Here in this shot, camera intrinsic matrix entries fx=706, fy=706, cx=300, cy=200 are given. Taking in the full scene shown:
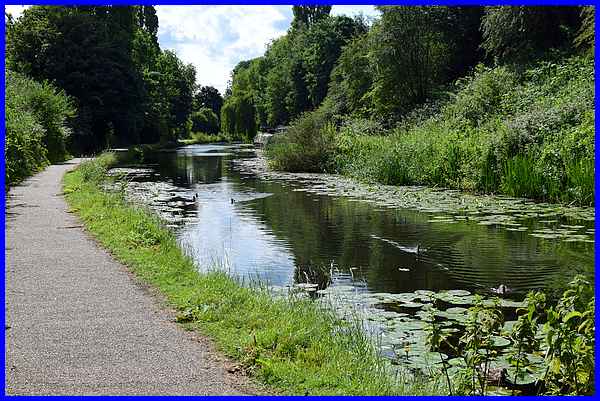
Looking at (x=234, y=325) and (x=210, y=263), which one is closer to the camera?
(x=234, y=325)

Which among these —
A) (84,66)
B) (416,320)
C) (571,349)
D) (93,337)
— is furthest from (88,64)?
(571,349)

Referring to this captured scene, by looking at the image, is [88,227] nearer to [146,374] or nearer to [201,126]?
[146,374]

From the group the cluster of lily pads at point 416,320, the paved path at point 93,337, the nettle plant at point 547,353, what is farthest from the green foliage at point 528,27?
the nettle plant at point 547,353

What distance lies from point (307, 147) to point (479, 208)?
15358 mm

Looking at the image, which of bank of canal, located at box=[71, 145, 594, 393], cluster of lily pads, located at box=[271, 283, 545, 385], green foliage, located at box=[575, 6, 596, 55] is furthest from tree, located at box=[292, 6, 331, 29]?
cluster of lily pads, located at box=[271, 283, 545, 385]

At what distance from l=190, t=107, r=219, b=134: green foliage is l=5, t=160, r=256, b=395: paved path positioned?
104m

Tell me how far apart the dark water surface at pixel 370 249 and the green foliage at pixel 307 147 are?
12.3 meters

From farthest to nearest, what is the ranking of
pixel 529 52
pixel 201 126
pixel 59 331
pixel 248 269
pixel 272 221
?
pixel 201 126 → pixel 529 52 → pixel 272 221 → pixel 248 269 → pixel 59 331

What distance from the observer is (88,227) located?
516 inches

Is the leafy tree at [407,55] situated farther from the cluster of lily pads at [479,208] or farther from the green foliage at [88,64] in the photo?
the green foliage at [88,64]

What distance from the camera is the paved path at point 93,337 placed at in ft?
17.0

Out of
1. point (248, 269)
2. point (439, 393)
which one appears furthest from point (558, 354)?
point (248, 269)

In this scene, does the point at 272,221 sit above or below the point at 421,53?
below

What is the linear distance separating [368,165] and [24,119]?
41.6 ft
